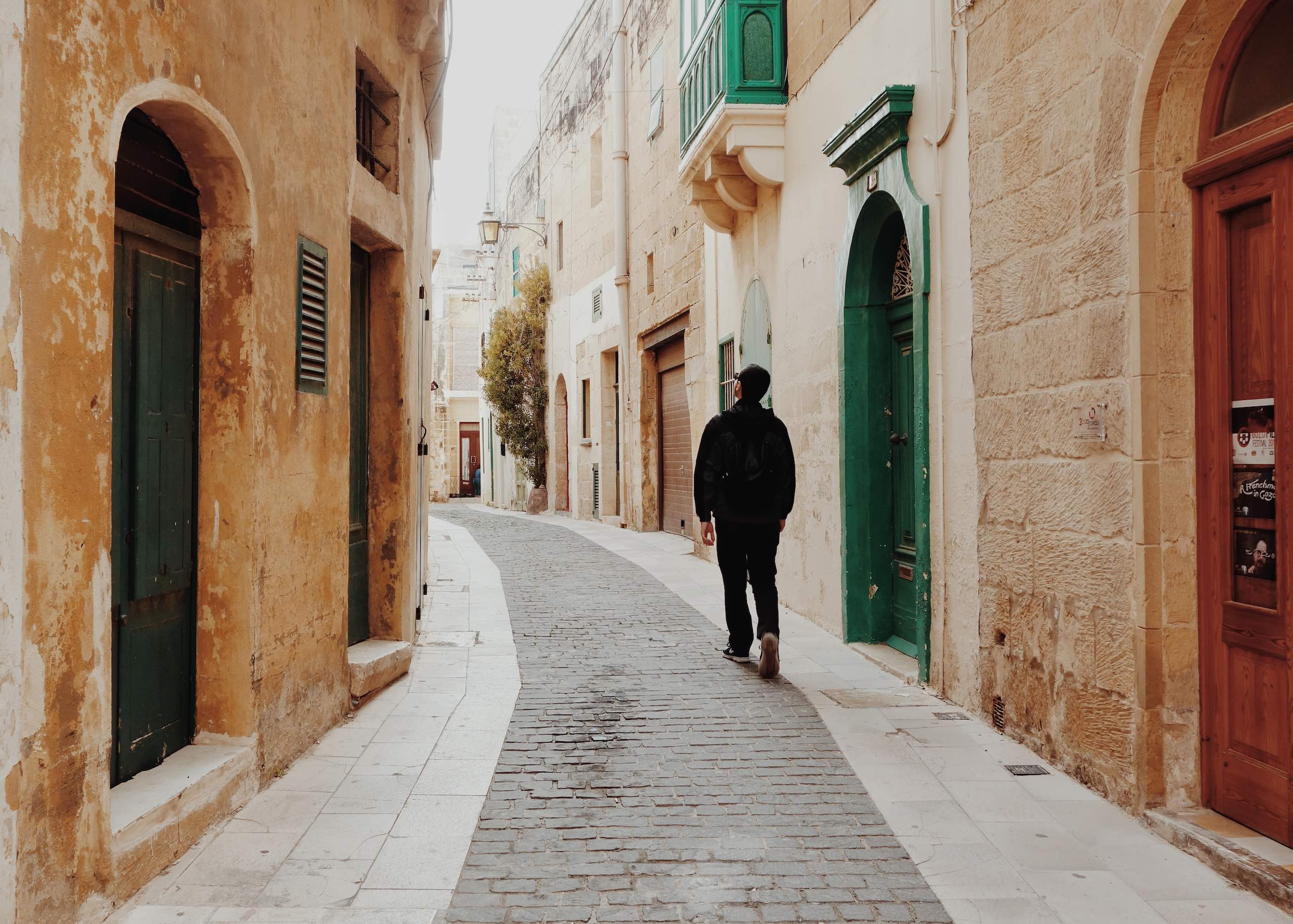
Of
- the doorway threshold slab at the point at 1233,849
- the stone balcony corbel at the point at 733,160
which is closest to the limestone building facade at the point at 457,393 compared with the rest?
the stone balcony corbel at the point at 733,160

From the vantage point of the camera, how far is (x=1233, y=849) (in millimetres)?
3363

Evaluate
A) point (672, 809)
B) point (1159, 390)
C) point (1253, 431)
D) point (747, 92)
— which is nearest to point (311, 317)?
point (672, 809)

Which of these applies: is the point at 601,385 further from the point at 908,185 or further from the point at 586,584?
the point at 908,185

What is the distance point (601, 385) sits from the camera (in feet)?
64.1

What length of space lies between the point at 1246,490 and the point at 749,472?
126 inches

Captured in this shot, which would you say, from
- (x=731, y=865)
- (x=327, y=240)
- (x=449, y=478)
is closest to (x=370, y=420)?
(x=327, y=240)

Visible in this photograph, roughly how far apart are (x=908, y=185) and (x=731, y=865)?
4047mm

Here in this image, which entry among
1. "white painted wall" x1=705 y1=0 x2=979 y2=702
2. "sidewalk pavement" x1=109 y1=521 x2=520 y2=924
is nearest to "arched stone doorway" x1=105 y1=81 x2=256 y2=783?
"sidewalk pavement" x1=109 y1=521 x2=520 y2=924

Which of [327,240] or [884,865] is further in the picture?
[327,240]

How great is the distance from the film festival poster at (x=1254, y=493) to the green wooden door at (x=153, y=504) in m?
3.71

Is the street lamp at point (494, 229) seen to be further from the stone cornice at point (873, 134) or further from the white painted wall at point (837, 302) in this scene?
the stone cornice at point (873, 134)

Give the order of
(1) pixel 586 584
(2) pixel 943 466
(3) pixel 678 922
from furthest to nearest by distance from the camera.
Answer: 1. (1) pixel 586 584
2. (2) pixel 943 466
3. (3) pixel 678 922

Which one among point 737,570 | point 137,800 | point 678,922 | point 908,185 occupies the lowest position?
point 678,922

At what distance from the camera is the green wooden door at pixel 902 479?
682 cm
